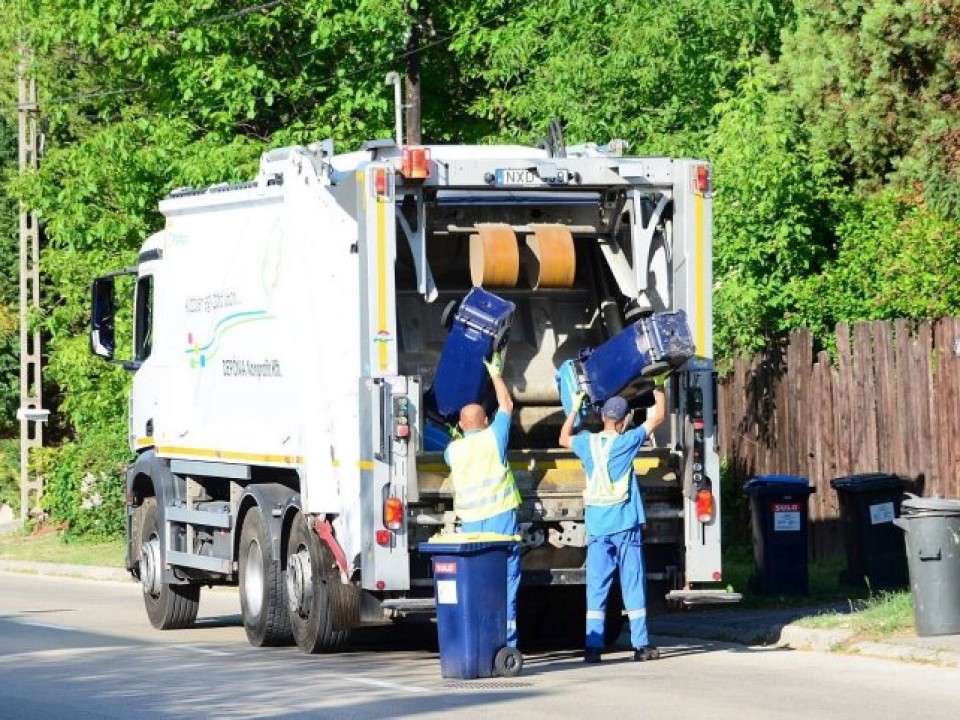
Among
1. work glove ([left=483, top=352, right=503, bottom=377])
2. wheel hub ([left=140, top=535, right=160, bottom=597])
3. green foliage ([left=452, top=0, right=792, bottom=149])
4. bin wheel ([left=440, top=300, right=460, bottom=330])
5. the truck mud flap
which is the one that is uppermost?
green foliage ([left=452, top=0, right=792, bottom=149])

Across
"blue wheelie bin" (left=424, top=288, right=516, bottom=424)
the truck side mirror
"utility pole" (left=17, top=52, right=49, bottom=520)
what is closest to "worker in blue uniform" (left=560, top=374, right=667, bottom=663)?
"blue wheelie bin" (left=424, top=288, right=516, bottom=424)

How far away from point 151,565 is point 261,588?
2.85 meters

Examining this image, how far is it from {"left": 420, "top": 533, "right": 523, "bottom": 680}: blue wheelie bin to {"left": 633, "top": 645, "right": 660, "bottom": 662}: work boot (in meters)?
1.08

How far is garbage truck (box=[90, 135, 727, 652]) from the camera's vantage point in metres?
13.4

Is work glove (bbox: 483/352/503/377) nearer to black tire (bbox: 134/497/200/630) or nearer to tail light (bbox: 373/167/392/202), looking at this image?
tail light (bbox: 373/167/392/202)

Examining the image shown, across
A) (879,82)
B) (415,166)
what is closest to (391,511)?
(415,166)

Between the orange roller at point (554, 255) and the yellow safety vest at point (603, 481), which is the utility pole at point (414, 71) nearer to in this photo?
the orange roller at point (554, 255)

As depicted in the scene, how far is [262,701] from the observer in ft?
39.2

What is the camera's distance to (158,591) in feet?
58.3

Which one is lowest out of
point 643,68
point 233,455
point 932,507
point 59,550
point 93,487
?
point 932,507

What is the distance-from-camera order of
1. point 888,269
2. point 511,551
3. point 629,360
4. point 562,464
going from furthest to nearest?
point 888,269 → point 562,464 → point 629,360 → point 511,551

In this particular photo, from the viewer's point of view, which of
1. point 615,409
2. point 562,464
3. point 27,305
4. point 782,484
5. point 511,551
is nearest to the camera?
point 511,551

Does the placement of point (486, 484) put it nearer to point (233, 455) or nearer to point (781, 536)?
point (233, 455)

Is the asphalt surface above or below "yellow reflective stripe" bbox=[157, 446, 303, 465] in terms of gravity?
below
